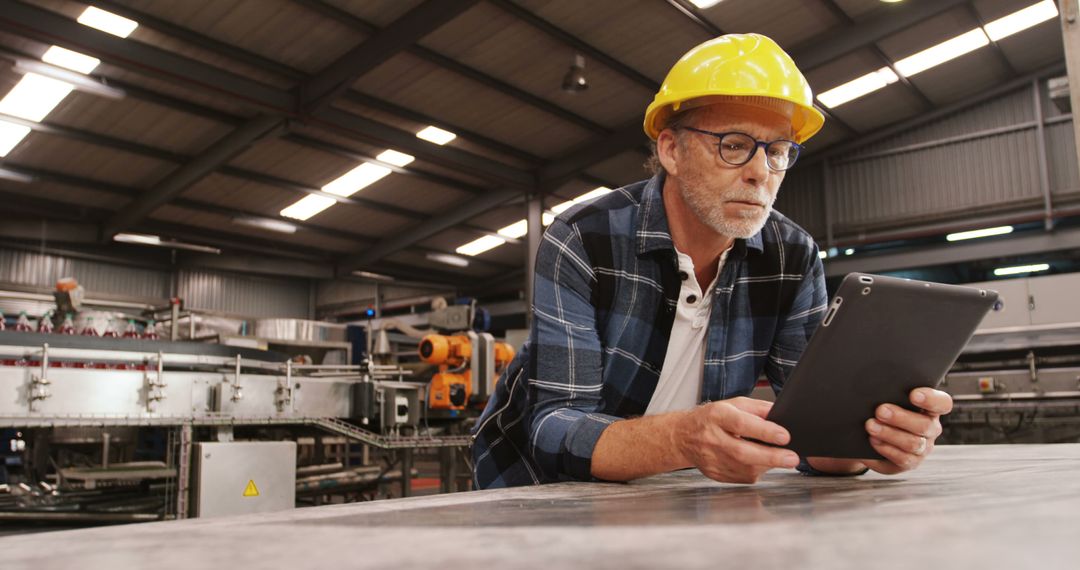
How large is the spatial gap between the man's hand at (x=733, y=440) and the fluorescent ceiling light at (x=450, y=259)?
12.7 m

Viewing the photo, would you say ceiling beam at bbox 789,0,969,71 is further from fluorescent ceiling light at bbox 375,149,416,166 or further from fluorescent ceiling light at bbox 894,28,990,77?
fluorescent ceiling light at bbox 375,149,416,166

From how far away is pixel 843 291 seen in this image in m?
0.96

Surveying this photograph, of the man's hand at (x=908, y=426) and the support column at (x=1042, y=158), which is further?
the support column at (x=1042, y=158)

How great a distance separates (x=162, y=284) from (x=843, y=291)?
14.2 m

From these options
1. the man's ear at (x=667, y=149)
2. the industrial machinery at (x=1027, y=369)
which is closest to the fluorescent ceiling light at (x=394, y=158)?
the industrial machinery at (x=1027, y=369)

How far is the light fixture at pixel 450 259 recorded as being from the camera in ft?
44.9

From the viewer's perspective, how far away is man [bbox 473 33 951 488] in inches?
55.1

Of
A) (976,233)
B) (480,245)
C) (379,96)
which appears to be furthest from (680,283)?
(480,245)

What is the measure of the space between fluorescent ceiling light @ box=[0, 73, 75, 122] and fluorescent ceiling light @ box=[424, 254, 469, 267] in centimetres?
659

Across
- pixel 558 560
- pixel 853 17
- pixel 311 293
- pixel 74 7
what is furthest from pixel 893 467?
pixel 311 293

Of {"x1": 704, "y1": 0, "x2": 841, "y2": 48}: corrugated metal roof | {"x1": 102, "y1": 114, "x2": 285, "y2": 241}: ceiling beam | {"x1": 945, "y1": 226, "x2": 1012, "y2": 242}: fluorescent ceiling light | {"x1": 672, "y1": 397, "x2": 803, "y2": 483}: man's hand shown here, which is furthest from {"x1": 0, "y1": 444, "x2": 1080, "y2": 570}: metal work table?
{"x1": 945, "y1": 226, "x2": 1012, "y2": 242}: fluorescent ceiling light

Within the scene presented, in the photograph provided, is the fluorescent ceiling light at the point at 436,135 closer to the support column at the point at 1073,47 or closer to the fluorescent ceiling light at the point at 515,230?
the fluorescent ceiling light at the point at 515,230

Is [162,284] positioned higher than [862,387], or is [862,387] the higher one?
[162,284]

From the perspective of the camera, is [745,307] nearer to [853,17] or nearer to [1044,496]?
[1044,496]
